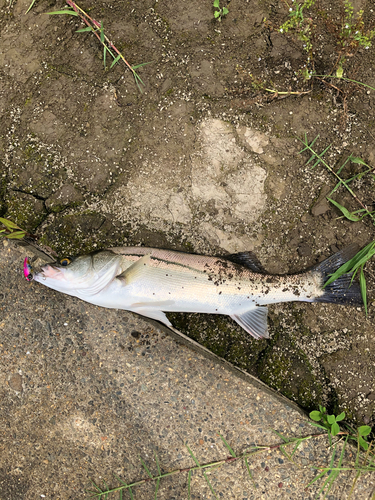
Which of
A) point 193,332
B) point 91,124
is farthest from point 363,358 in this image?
point 91,124

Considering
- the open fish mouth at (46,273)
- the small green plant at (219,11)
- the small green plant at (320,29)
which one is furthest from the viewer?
the small green plant at (219,11)

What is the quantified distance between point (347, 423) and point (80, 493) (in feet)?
8.62

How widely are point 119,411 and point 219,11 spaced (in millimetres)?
4015

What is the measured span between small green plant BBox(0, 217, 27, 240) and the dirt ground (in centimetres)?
12

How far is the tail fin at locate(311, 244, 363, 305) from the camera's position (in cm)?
303

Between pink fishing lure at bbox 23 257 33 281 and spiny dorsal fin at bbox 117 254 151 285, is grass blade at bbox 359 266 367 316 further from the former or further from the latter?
pink fishing lure at bbox 23 257 33 281

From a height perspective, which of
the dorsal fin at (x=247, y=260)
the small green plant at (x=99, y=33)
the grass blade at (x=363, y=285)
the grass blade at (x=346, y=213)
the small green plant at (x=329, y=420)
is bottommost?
the small green plant at (x=329, y=420)

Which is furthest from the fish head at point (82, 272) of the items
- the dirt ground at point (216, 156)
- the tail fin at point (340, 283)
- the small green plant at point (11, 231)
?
the tail fin at point (340, 283)

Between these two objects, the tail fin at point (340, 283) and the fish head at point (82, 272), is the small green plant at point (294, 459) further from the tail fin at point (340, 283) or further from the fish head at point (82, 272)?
the fish head at point (82, 272)

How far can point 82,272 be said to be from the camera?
9.46 ft

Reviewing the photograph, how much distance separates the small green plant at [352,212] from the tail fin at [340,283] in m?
0.04

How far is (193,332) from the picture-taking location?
3.21 metres

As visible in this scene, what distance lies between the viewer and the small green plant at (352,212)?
305cm

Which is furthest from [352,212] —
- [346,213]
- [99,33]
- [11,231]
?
[11,231]
